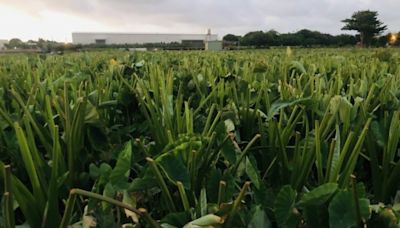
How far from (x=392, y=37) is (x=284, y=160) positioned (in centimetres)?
5541

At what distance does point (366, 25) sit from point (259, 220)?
6600 centimetres

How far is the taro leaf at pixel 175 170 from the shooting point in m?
0.62

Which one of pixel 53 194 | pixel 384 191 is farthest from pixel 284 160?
pixel 53 194

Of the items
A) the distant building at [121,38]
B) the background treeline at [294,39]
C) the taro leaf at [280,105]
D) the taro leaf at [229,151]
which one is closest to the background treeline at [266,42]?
the background treeline at [294,39]

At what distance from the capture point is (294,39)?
4581 centimetres

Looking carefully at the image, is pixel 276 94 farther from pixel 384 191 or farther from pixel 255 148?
pixel 384 191

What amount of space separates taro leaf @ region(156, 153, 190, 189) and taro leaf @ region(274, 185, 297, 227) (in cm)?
14

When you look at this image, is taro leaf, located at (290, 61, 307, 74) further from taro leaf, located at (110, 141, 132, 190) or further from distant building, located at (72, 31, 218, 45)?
distant building, located at (72, 31, 218, 45)

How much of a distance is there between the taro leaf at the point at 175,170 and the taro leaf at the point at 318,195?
0.17m

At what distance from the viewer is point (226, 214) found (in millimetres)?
528

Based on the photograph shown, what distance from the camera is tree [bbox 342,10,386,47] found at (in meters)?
60.2

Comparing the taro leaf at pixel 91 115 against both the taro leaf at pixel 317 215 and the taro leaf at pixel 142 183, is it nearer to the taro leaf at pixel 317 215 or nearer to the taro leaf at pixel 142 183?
the taro leaf at pixel 142 183

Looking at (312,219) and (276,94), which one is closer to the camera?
(312,219)

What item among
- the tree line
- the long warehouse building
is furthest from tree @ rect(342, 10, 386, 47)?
the long warehouse building
